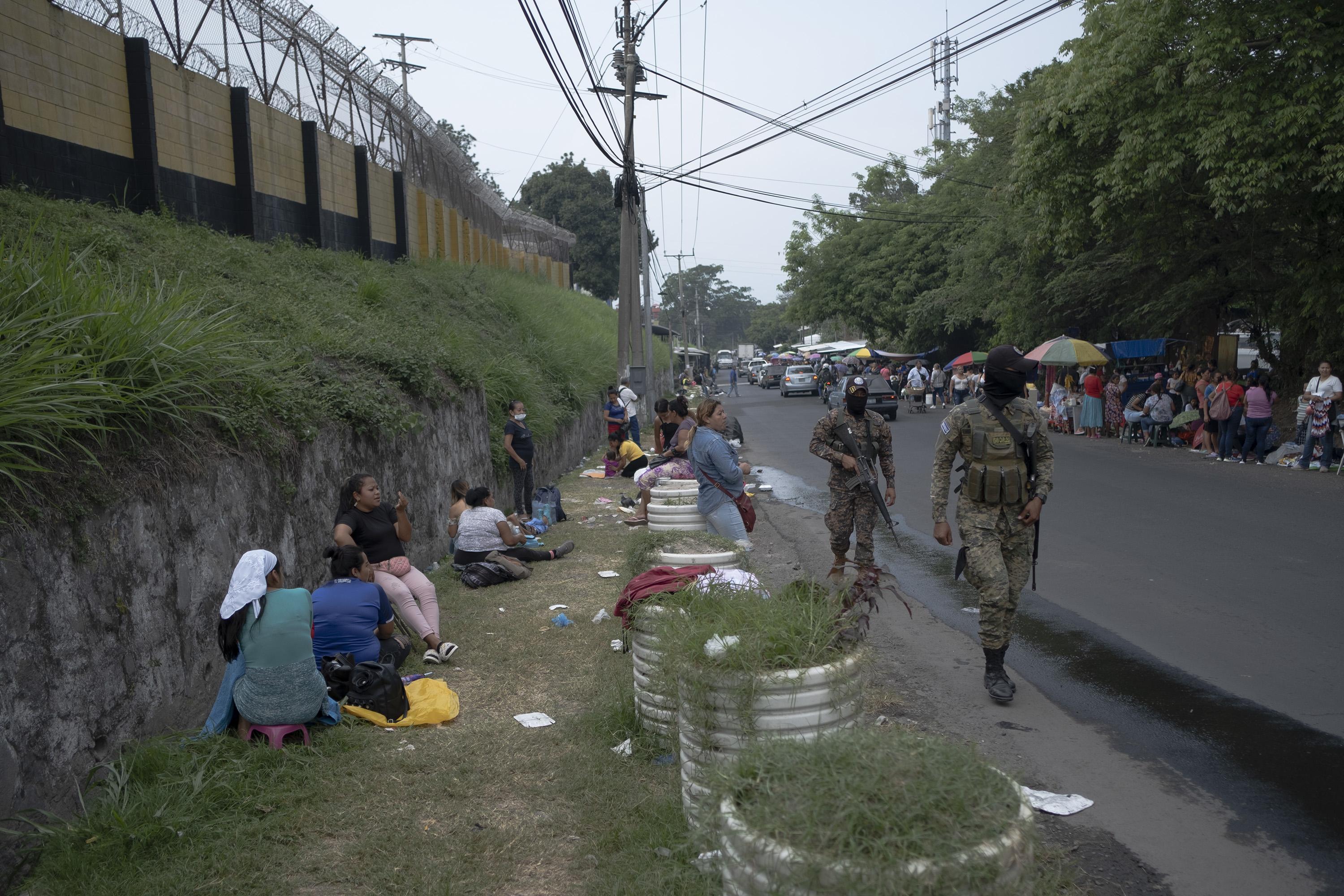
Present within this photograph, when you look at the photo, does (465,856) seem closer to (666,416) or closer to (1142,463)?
(666,416)

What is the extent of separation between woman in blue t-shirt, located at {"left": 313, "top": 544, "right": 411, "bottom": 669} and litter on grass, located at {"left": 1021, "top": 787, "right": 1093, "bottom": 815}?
3.51 meters

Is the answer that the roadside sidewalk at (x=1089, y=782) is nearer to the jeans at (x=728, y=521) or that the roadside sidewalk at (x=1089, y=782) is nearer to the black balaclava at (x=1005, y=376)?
the jeans at (x=728, y=521)

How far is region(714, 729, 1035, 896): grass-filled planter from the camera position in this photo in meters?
2.29

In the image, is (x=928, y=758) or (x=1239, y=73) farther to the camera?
(x=1239, y=73)

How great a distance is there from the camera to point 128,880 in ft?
11.7

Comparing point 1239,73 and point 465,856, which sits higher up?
point 1239,73

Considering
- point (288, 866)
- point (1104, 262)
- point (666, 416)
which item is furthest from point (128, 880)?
point (1104, 262)

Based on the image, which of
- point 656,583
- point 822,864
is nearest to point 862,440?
point 656,583

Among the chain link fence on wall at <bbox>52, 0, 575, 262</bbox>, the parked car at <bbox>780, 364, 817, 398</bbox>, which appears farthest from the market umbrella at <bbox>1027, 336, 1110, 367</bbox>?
the parked car at <bbox>780, 364, 817, 398</bbox>

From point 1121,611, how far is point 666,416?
6870 mm

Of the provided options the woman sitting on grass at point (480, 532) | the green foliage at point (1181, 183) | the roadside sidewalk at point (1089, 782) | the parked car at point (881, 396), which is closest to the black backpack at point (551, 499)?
the woman sitting on grass at point (480, 532)

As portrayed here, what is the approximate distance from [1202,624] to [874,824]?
517 centimetres

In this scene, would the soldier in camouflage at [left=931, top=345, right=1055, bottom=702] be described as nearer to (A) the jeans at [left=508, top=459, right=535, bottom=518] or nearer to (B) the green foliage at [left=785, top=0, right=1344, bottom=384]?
(A) the jeans at [left=508, top=459, right=535, bottom=518]

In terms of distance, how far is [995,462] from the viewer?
17.7 feet
